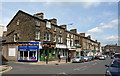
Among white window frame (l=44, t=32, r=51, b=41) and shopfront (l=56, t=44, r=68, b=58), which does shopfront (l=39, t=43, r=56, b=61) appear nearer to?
white window frame (l=44, t=32, r=51, b=41)

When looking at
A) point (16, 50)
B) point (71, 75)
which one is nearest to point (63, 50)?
point (16, 50)

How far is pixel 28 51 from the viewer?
2730 centimetres

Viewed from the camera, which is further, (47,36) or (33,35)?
(47,36)

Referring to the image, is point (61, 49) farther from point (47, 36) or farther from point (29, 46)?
point (29, 46)

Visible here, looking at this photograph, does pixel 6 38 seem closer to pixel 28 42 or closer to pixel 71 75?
pixel 28 42

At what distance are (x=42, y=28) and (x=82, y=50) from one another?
972 inches

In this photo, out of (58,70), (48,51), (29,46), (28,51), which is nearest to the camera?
(58,70)

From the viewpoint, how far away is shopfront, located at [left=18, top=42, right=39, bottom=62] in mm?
27138

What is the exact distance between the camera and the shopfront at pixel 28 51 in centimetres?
2714

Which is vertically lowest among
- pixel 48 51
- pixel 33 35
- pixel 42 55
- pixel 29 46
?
pixel 42 55

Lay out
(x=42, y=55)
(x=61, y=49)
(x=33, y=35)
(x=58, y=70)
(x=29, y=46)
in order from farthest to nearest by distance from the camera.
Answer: (x=61, y=49)
(x=42, y=55)
(x=33, y=35)
(x=29, y=46)
(x=58, y=70)

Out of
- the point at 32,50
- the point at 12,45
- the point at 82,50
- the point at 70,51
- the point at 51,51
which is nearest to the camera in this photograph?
the point at 32,50

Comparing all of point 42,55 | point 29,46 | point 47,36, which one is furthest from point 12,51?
point 47,36

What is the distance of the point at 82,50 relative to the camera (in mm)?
50531
